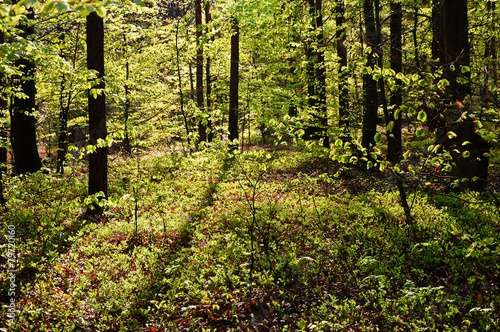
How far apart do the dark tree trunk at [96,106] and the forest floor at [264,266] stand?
1.38 metres

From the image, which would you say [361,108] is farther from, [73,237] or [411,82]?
[73,237]

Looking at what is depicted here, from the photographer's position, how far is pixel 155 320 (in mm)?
4891

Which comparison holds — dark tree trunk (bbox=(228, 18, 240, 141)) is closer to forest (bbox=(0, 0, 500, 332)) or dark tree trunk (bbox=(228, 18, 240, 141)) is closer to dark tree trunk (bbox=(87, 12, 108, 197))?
forest (bbox=(0, 0, 500, 332))

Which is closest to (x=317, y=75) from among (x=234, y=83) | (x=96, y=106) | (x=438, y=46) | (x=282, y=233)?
(x=234, y=83)

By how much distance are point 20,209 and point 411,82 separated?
1033 cm

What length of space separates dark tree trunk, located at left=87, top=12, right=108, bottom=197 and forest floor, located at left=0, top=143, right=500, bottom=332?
4.54 feet

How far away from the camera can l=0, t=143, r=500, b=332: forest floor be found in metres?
4.55

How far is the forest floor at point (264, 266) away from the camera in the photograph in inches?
179

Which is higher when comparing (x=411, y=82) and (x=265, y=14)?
(x=265, y=14)

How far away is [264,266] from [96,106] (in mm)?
6126

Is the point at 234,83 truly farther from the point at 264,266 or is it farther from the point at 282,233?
the point at 264,266

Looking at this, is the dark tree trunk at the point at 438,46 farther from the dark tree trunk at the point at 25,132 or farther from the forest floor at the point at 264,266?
the dark tree trunk at the point at 25,132

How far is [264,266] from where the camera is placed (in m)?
5.93

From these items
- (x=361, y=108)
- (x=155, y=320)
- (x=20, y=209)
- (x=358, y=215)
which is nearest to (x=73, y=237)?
(x=20, y=209)
